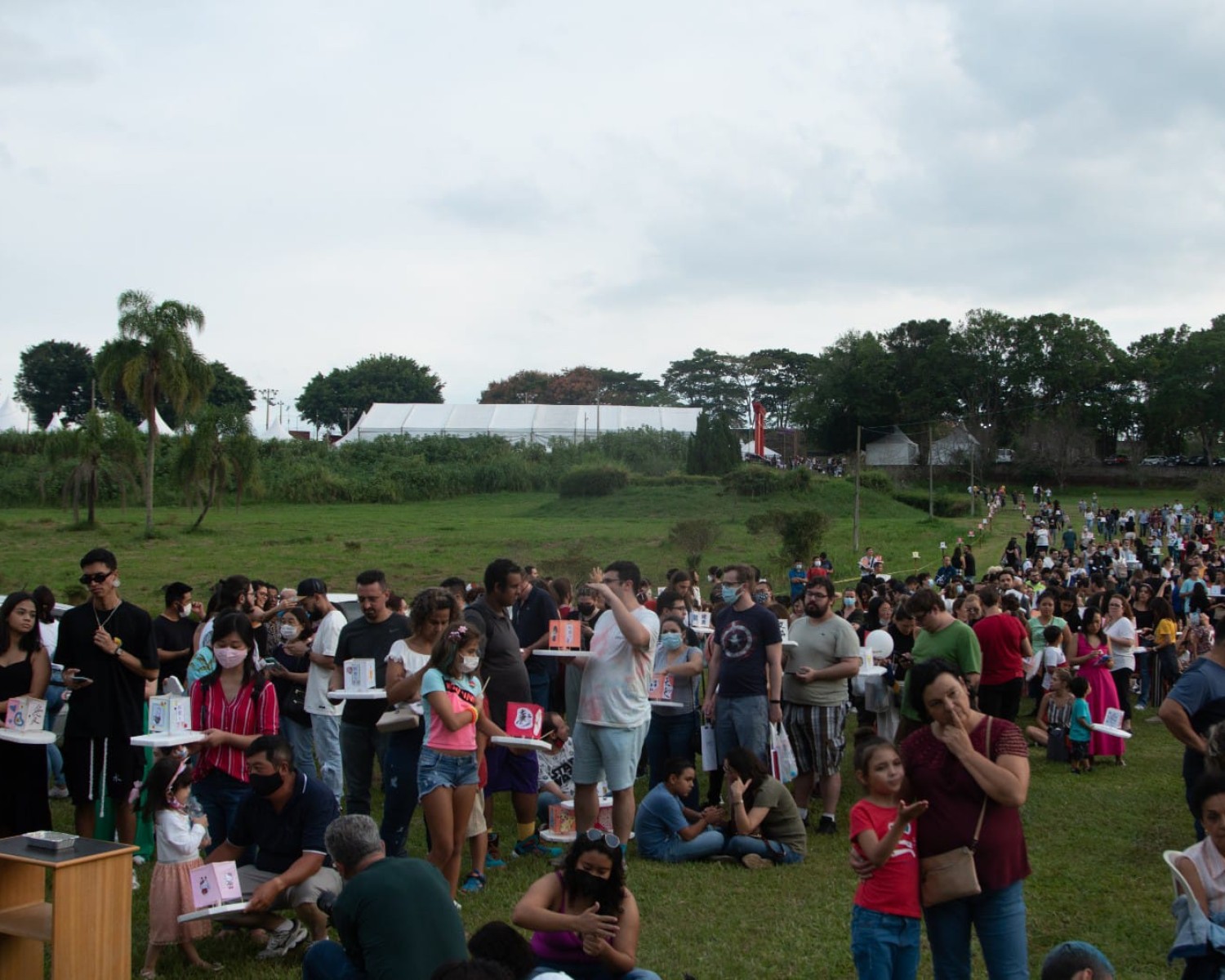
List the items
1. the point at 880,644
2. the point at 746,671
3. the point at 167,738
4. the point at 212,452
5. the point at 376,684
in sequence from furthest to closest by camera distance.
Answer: the point at 212,452
the point at 880,644
the point at 746,671
the point at 376,684
the point at 167,738

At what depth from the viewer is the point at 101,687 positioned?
6.62 metres

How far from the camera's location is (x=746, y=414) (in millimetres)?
103125

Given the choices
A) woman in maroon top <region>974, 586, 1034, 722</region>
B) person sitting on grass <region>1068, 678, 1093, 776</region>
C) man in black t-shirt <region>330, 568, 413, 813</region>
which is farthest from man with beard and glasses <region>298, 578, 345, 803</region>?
person sitting on grass <region>1068, 678, 1093, 776</region>

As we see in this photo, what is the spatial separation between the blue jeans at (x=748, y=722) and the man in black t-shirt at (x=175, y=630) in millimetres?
3928

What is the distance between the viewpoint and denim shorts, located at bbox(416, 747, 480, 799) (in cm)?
594

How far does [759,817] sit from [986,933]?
332 centimetres

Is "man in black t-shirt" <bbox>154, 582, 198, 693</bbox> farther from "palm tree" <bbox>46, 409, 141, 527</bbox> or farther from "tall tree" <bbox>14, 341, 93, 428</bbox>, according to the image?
"tall tree" <bbox>14, 341, 93, 428</bbox>

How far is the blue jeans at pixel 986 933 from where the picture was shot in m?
3.94

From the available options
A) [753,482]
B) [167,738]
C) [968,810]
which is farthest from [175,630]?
[753,482]

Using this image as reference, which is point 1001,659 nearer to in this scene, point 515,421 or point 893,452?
point 515,421

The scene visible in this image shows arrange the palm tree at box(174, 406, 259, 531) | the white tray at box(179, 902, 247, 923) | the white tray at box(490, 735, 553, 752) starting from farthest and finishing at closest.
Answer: the palm tree at box(174, 406, 259, 531), the white tray at box(490, 735, 553, 752), the white tray at box(179, 902, 247, 923)

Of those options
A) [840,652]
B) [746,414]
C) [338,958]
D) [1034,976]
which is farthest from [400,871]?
[746,414]

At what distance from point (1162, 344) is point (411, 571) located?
67.4 metres

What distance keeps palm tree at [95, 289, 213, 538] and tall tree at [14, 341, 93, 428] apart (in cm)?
5214
